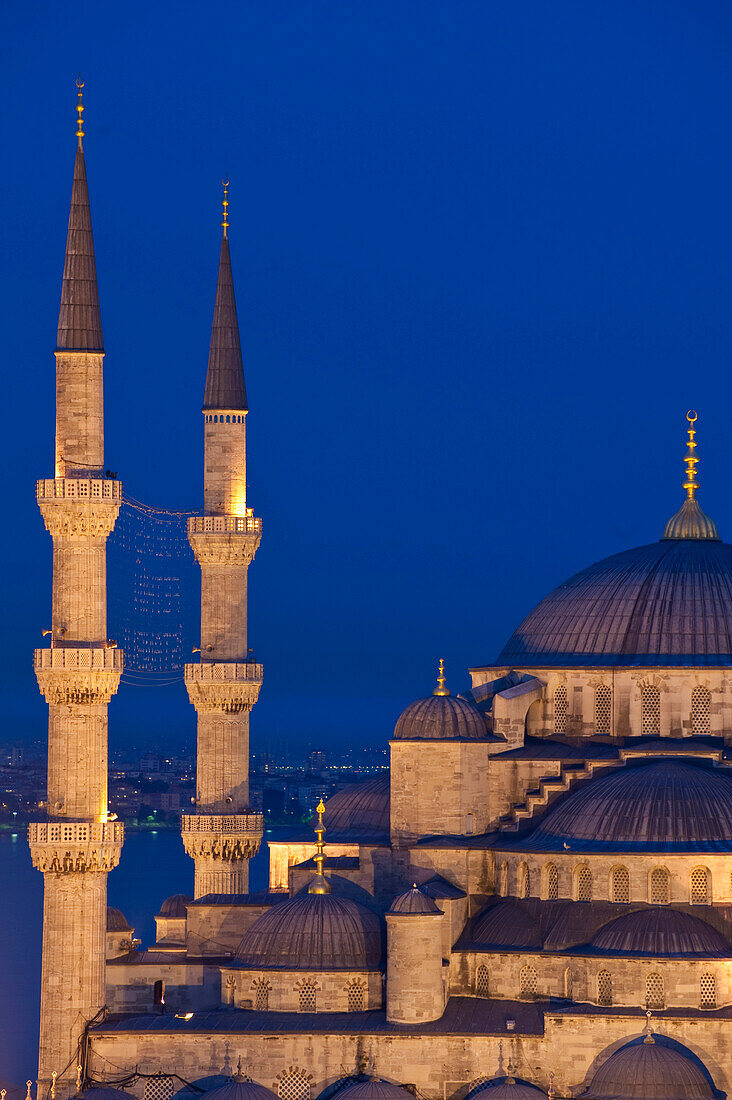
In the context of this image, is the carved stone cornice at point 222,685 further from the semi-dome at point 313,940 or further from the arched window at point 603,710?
the semi-dome at point 313,940

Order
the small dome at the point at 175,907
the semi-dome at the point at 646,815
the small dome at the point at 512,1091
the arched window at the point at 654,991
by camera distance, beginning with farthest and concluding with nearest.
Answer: the small dome at the point at 175,907, the semi-dome at the point at 646,815, the arched window at the point at 654,991, the small dome at the point at 512,1091

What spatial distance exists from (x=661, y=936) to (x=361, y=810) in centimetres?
987

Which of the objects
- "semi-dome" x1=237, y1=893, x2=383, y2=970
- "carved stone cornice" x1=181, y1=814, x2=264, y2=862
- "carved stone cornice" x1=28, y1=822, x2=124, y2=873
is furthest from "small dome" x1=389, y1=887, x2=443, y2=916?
"carved stone cornice" x1=181, y1=814, x2=264, y2=862

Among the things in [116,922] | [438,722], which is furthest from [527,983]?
[116,922]

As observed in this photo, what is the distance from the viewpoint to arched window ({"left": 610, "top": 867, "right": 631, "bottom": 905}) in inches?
1658

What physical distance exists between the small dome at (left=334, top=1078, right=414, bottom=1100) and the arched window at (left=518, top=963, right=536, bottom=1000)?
3395 mm

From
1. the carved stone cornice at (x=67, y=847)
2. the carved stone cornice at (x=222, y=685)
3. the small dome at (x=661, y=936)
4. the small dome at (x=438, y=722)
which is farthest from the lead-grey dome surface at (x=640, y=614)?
the carved stone cornice at (x=67, y=847)

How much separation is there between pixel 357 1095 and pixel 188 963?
7.41 meters

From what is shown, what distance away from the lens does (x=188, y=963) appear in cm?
4544

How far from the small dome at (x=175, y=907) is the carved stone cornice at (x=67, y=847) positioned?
721 centimetres

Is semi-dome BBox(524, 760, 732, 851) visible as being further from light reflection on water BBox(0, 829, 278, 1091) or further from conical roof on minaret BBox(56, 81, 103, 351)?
light reflection on water BBox(0, 829, 278, 1091)

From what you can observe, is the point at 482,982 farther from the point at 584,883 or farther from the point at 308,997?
the point at 308,997

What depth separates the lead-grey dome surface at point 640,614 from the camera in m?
47.8

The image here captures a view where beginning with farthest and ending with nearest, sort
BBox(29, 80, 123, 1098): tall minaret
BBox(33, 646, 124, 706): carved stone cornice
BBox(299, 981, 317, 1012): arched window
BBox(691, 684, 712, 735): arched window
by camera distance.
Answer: BBox(691, 684, 712, 735): arched window
BBox(33, 646, 124, 706): carved stone cornice
BBox(29, 80, 123, 1098): tall minaret
BBox(299, 981, 317, 1012): arched window
